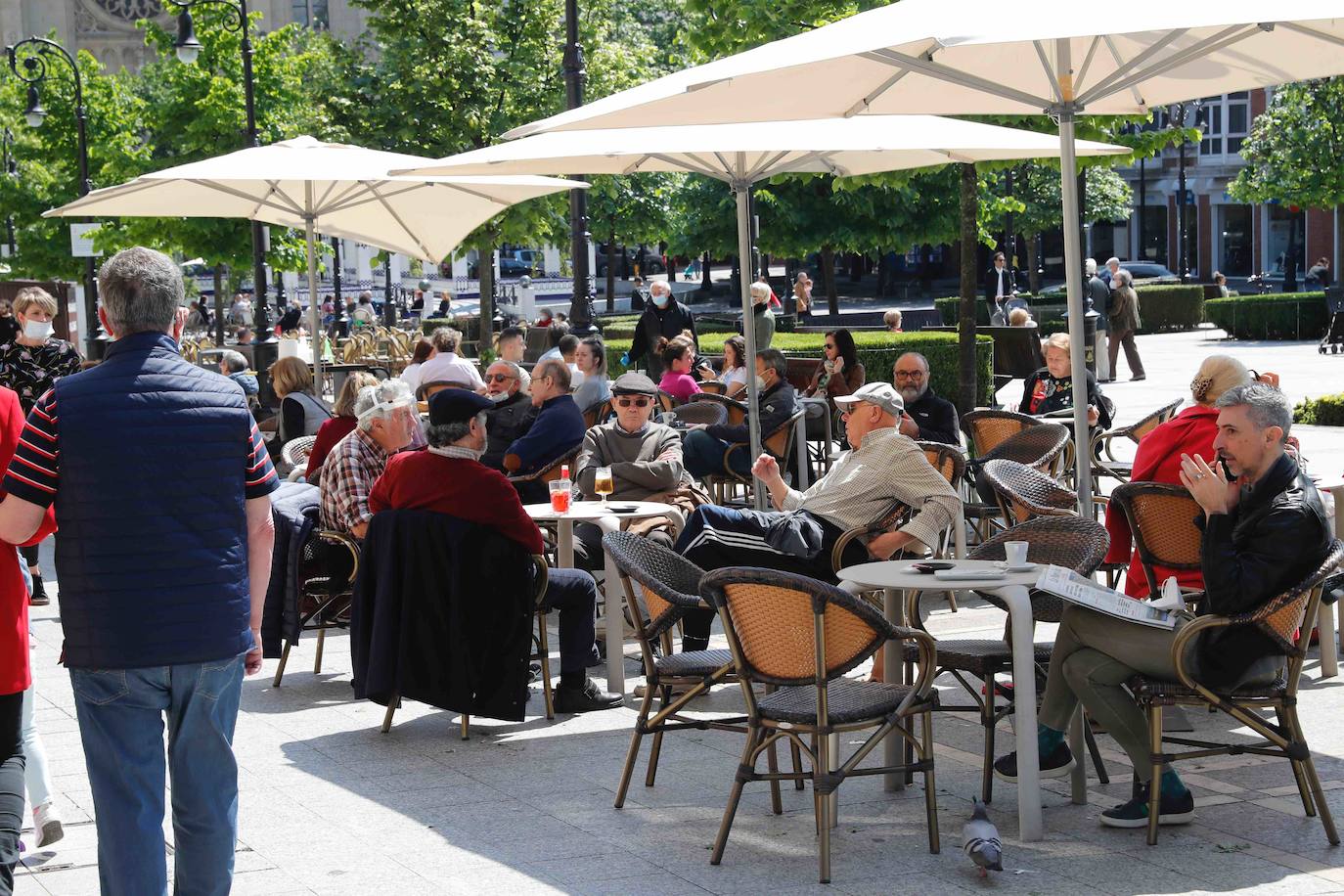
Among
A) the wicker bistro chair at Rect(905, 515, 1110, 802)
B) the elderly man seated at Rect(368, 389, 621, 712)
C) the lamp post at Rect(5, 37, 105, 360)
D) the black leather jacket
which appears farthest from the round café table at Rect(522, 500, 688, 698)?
the lamp post at Rect(5, 37, 105, 360)

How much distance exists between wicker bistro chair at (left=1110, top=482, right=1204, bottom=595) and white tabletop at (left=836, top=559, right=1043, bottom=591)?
103 cm

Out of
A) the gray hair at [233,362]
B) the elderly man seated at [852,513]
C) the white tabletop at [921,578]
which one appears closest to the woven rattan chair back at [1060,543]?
the white tabletop at [921,578]

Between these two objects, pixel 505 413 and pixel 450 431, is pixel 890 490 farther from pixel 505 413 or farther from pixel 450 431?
pixel 505 413

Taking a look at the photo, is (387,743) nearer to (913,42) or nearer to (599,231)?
(913,42)

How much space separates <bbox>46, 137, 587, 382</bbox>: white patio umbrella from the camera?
1234 cm

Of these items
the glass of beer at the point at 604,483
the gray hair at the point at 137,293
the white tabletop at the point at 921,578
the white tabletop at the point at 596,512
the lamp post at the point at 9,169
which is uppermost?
the lamp post at the point at 9,169

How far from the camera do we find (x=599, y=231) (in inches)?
1881

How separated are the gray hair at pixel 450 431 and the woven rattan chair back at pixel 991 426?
4334mm

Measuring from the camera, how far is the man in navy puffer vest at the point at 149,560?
13.9 feet

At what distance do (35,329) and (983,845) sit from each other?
7.48 metres

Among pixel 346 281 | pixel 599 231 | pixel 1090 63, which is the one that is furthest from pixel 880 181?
pixel 346 281

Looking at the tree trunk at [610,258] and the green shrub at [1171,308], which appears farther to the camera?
the tree trunk at [610,258]

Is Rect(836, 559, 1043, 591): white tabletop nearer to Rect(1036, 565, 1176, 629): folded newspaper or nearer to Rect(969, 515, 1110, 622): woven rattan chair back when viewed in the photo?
Rect(1036, 565, 1176, 629): folded newspaper

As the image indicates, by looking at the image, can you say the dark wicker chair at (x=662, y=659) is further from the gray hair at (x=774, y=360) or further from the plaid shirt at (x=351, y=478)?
the gray hair at (x=774, y=360)
